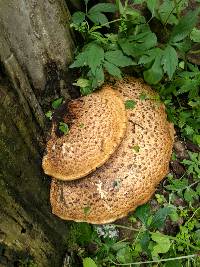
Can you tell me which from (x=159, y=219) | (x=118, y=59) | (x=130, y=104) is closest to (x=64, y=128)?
(x=130, y=104)

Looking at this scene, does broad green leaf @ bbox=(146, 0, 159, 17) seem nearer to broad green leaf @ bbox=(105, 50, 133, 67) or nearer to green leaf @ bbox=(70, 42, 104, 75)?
broad green leaf @ bbox=(105, 50, 133, 67)

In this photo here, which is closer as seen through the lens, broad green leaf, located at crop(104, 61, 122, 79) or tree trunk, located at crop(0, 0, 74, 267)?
tree trunk, located at crop(0, 0, 74, 267)

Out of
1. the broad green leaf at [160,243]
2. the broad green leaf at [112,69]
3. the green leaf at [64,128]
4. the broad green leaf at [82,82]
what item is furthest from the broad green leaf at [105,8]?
the broad green leaf at [160,243]

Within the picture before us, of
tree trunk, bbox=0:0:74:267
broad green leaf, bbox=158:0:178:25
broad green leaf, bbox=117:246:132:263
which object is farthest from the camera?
broad green leaf, bbox=117:246:132:263

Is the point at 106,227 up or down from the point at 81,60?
down

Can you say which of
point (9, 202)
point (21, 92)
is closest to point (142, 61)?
point (21, 92)

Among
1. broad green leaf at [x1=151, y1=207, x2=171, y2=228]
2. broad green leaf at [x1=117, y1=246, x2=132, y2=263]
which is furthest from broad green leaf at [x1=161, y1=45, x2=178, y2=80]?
broad green leaf at [x1=117, y1=246, x2=132, y2=263]

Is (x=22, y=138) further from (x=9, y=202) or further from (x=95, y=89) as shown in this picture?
(x=95, y=89)
